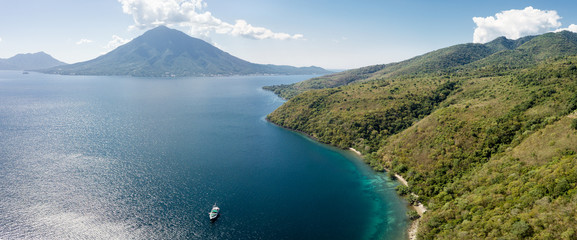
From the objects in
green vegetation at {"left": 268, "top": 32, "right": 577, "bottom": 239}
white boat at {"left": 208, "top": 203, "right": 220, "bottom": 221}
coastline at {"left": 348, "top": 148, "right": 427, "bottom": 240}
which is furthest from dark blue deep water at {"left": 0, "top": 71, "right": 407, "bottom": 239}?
green vegetation at {"left": 268, "top": 32, "right": 577, "bottom": 239}

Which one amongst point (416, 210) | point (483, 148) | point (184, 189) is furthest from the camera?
point (483, 148)

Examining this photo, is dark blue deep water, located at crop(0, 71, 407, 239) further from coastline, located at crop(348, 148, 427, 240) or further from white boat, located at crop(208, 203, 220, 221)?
coastline, located at crop(348, 148, 427, 240)

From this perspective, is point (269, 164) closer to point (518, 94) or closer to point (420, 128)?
point (420, 128)

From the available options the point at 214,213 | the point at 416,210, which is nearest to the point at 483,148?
the point at 416,210

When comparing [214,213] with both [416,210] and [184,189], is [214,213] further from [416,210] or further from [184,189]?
[416,210]

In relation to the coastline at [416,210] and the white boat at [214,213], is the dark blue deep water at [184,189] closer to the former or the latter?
the white boat at [214,213]

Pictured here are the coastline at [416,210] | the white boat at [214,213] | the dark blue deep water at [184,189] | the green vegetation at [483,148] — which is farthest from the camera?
the white boat at [214,213]

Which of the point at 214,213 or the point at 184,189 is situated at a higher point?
the point at 184,189

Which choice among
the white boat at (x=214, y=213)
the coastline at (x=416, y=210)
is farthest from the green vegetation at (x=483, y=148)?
the white boat at (x=214, y=213)
